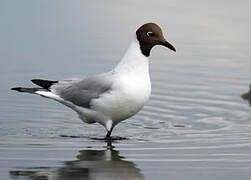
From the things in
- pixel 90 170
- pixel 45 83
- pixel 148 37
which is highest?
pixel 148 37

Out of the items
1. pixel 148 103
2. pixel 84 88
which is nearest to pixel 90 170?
pixel 84 88

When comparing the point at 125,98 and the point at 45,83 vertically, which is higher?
the point at 45,83

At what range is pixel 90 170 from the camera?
374 inches

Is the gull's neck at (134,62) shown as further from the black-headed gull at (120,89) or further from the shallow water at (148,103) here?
the shallow water at (148,103)

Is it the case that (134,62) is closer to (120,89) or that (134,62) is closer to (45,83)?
(120,89)

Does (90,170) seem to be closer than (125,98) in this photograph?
Yes

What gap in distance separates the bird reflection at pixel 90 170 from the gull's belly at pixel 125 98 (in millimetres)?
959

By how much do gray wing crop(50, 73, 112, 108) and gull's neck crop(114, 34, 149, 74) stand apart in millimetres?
210

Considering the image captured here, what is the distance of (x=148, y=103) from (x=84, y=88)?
1.94 meters

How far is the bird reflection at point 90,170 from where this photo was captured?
360 inches

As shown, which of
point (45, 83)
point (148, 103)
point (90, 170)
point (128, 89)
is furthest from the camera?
point (148, 103)

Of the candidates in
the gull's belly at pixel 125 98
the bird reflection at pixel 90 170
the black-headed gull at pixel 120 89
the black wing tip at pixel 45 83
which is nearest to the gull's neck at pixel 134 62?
the black-headed gull at pixel 120 89

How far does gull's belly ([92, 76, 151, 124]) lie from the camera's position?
1112 centimetres

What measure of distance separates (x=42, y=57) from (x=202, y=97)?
3.65 meters
